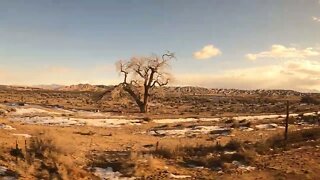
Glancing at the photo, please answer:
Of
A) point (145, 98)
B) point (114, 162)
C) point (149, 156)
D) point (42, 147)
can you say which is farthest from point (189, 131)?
point (145, 98)

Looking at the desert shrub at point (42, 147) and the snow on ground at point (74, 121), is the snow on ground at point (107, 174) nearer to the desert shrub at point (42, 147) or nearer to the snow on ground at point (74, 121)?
the desert shrub at point (42, 147)

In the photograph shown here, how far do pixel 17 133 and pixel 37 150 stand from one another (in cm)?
838

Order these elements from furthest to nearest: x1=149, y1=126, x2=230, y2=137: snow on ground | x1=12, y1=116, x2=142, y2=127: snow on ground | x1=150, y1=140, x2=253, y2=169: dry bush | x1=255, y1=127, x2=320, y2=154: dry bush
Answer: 1. x1=12, y1=116, x2=142, y2=127: snow on ground
2. x1=149, y1=126, x2=230, y2=137: snow on ground
3. x1=255, y1=127, x2=320, y2=154: dry bush
4. x1=150, y1=140, x2=253, y2=169: dry bush

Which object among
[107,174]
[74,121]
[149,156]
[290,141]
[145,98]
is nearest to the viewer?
[107,174]

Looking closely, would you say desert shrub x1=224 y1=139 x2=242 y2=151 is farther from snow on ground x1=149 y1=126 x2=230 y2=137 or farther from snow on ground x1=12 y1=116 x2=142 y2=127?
snow on ground x1=12 y1=116 x2=142 y2=127

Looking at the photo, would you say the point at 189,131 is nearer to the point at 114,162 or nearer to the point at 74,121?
the point at 74,121

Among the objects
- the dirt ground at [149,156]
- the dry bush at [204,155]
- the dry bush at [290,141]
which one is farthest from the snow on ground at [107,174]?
the dry bush at [290,141]

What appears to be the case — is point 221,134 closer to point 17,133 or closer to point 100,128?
point 100,128

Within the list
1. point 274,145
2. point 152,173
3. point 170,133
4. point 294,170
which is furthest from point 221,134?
point 152,173

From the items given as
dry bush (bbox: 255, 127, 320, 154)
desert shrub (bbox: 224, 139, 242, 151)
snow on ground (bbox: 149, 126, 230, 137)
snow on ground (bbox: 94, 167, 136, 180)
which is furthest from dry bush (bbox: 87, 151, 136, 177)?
snow on ground (bbox: 149, 126, 230, 137)

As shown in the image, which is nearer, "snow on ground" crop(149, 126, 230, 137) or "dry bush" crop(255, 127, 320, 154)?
"dry bush" crop(255, 127, 320, 154)

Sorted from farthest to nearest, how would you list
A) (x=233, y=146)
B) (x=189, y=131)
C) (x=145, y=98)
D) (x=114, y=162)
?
(x=145, y=98), (x=189, y=131), (x=233, y=146), (x=114, y=162)

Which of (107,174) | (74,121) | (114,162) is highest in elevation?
(74,121)

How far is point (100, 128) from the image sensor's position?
3056cm
